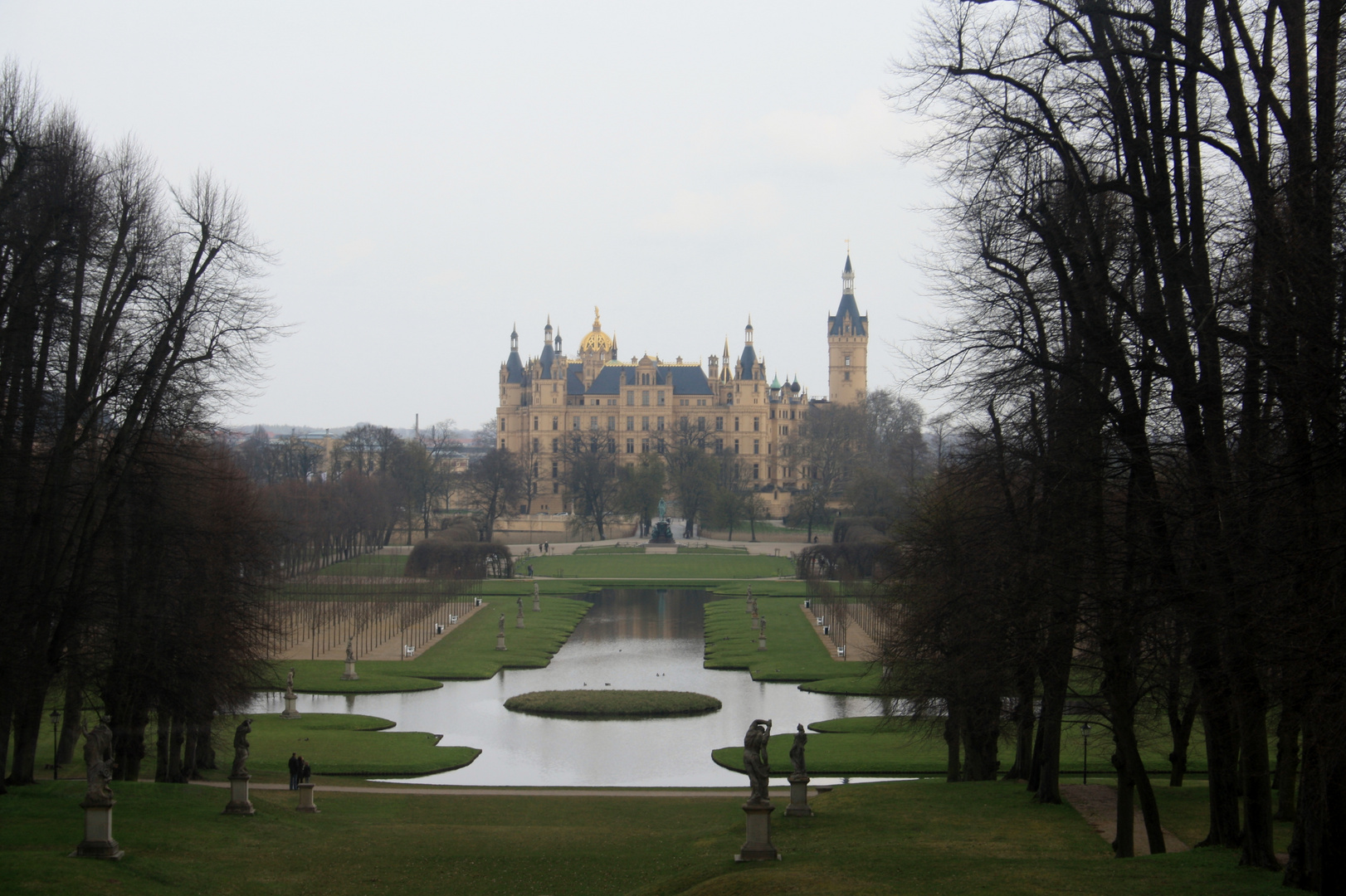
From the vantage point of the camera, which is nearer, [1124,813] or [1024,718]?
[1124,813]

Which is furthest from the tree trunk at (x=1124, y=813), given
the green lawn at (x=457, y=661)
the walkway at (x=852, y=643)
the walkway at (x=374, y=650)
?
the walkway at (x=374, y=650)

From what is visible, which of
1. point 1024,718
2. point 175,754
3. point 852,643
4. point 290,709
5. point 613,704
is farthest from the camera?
point 852,643

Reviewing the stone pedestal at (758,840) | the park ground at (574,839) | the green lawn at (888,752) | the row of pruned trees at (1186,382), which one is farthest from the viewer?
the green lawn at (888,752)

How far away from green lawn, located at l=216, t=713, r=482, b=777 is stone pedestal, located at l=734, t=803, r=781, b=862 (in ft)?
48.3

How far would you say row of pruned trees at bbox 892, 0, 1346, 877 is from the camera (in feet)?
31.6

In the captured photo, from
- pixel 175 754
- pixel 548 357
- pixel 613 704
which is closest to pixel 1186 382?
pixel 175 754

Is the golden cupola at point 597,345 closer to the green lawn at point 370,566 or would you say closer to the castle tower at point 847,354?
the castle tower at point 847,354

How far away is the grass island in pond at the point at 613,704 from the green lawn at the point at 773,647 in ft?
16.7

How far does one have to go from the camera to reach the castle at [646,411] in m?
139

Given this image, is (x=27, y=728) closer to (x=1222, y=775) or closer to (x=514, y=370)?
(x=1222, y=775)

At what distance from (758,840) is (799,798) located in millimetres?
4656

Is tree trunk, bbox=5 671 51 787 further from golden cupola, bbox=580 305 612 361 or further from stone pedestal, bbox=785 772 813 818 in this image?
golden cupola, bbox=580 305 612 361

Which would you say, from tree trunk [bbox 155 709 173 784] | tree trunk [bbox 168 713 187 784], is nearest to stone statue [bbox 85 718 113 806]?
tree trunk [bbox 155 709 173 784]

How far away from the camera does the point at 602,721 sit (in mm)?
35719
